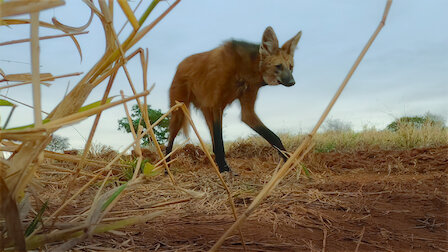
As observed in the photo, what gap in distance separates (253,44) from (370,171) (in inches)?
85.4

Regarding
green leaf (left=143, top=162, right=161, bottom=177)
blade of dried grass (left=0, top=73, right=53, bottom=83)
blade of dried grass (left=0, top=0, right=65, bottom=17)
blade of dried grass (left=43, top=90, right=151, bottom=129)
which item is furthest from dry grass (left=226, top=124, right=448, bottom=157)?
blade of dried grass (left=0, top=0, right=65, bottom=17)

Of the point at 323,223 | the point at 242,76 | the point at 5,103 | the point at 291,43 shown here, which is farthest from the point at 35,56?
the point at 291,43

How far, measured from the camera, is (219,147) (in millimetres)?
4254

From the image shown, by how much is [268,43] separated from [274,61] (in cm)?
23

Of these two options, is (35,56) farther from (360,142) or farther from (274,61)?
(360,142)

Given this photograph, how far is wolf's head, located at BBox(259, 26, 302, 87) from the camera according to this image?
14.8ft

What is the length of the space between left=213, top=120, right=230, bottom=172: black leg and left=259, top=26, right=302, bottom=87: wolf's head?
2.81 ft

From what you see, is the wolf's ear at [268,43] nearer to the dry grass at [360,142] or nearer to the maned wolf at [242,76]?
the maned wolf at [242,76]

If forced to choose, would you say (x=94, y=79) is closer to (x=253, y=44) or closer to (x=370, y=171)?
(x=253, y=44)

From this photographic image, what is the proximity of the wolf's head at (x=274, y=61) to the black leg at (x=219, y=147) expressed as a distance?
856 mm

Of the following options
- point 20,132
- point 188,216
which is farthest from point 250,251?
point 20,132

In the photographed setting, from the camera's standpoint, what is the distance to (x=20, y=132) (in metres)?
0.57

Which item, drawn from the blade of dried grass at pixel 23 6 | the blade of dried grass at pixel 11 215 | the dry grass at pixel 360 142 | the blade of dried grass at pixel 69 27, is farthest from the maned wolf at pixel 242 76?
the blade of dried grass at pixel 23 6

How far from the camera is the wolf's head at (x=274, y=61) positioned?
4.52m
